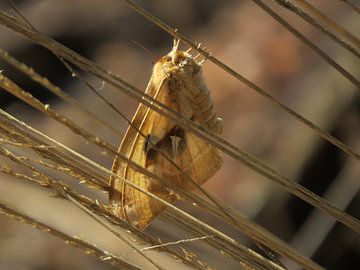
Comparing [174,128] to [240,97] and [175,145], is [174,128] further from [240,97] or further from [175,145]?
[240,97]

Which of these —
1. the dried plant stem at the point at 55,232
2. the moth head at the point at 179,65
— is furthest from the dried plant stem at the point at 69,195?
Result: the moth head at the point at 179,65

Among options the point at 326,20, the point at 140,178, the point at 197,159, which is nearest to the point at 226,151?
the point at 326,20

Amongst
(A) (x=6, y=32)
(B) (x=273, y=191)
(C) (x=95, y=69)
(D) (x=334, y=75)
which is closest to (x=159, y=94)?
(C) (x=95, y=69)

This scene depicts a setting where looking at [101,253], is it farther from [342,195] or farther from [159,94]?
[342,195]

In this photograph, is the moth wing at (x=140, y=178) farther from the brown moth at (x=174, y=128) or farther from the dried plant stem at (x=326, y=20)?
the dried plant stem at (x=326, y=20)

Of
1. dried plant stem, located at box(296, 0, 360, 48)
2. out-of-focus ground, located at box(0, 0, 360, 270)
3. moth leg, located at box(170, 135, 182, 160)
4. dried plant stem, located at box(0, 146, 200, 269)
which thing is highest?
out-of-focus ground, located at box(0, 0, 360, 270)

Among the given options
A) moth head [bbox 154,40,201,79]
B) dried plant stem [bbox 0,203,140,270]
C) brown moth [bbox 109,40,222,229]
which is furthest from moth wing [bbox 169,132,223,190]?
dried plant stem [bbox 0,203,140,270]

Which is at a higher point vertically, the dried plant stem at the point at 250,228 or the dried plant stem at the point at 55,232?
the dried plant stem at the point at 250,228

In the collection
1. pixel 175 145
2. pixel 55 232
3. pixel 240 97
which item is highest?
pixel 240 97

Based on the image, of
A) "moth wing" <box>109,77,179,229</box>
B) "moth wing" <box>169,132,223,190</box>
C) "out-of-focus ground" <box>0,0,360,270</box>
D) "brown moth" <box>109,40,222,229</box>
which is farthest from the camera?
"out-of-focus ground" <box>0,0,360,270</box>

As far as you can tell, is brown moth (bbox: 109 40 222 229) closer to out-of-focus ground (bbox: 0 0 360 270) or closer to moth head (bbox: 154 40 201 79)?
moth head (bbox: 154 40 201 79)
